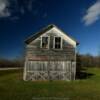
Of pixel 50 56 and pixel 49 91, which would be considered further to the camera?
pixel 50 56

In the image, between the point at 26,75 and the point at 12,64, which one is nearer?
the point at 26,75

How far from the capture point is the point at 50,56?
32875 mm

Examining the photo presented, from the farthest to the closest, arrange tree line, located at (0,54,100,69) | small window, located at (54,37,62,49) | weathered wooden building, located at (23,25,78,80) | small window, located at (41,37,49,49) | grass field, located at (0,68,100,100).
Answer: tree line, located at (0,54,100,69) < small window, located at (41,37,49,49) < small window, located at (54,37,62,49) < weathered wooden building, located at (23,25,78,80) < grass field, located at (0,68,100,100)

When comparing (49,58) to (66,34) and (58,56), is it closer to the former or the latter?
(58,56)

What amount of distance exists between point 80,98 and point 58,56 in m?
16.1

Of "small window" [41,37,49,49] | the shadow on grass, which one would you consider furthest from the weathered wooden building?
the shadow on grass

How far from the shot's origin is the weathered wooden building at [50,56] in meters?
32.5

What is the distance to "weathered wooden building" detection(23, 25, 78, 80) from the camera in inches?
1281

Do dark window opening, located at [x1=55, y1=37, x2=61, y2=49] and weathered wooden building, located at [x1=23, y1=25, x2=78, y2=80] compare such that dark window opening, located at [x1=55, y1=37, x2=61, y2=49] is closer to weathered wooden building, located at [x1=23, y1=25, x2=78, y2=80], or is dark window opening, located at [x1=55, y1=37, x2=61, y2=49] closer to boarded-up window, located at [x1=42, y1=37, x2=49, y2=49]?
weathered wooden building, located at [x1=23, y1=25, x2=78, y2=80]

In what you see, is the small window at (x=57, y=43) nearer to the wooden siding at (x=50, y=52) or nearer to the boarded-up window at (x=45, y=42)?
the wooden siding at (x=50, y=52)

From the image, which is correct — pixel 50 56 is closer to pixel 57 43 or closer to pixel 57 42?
pixel 57 43

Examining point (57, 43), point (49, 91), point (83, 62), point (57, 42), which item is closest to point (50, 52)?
point (57, 43)

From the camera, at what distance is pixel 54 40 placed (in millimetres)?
33062

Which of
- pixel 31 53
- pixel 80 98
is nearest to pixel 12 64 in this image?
pixel 31 53
